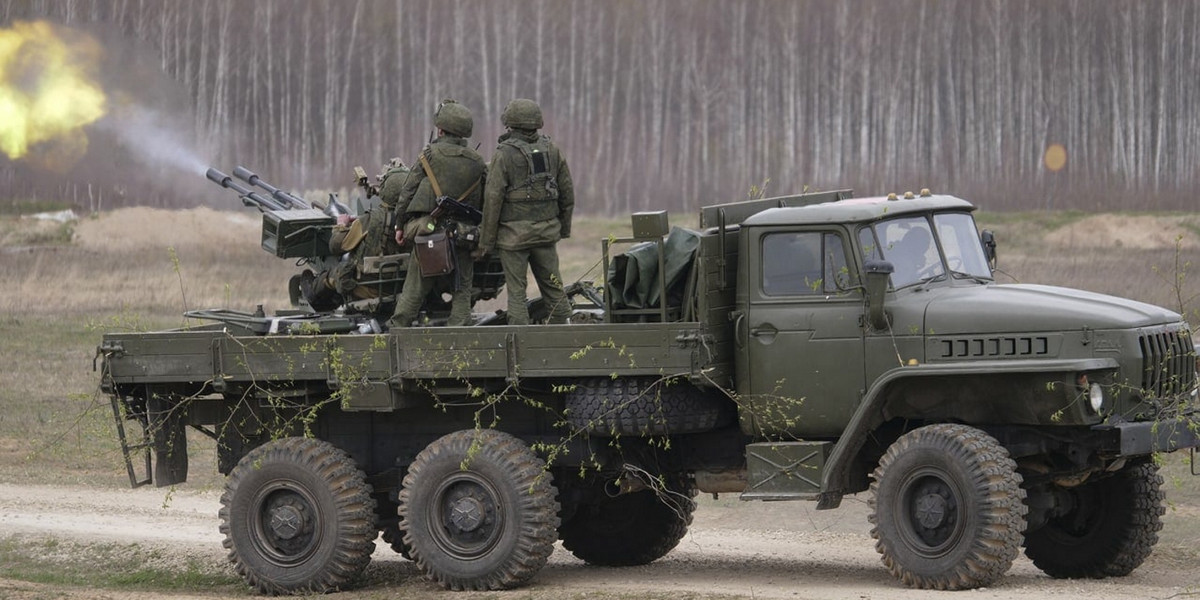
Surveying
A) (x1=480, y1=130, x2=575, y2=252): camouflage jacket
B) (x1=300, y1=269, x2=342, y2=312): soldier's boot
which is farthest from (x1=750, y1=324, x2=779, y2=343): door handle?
(x1=300, y1=269, x2=342, y2=312): soldier's boot

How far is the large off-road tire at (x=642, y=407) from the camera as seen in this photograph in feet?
40.5

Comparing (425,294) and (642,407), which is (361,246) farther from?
(642,407)

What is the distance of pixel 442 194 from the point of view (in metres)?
13.6

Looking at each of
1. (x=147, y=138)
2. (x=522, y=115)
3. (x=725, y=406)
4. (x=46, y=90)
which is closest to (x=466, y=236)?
(x=522, y=115)

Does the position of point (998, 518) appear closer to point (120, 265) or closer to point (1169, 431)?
point (1169, 431)

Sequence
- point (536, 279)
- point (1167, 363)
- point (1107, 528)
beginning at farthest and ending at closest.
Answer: point (536, 279)
point (1107, 528)
point (1167, 363)

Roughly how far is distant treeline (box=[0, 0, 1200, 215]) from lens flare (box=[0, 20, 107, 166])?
16.0ft

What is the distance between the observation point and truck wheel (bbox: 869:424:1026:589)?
11.2 m

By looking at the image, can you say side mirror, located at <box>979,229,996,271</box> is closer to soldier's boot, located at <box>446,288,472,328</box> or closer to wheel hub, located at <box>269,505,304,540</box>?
soldier's boot, located at <box>446,288,472,328</box>

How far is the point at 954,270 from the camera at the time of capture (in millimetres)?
12320

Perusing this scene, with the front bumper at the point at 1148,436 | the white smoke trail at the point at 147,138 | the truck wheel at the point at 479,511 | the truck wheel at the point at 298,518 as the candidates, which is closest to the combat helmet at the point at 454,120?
the truck wheel at the point at 479,511

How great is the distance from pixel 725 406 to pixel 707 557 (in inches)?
95.6

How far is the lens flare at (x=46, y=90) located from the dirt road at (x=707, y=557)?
6334 mm

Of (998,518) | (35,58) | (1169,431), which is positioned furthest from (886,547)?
(35,58)
